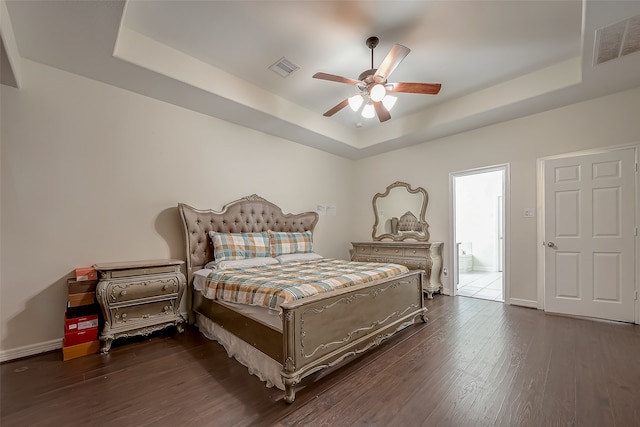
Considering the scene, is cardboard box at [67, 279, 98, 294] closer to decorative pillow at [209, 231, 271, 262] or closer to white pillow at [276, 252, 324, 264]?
decorative pillow at [209, 231, 271, 262]

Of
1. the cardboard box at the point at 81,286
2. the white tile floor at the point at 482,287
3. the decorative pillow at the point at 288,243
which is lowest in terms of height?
the white tile floor at the point at 482,287

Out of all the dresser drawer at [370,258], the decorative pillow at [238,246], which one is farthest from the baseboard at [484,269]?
the decorative pillow at [238,246]

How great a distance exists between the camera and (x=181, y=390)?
189 cm

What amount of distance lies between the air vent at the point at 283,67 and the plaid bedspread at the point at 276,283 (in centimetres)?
236

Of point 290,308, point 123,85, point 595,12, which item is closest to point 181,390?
point 290,308

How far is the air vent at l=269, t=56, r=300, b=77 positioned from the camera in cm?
302

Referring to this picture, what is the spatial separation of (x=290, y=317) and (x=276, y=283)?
16.5 inches

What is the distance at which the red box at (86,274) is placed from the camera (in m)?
2.48

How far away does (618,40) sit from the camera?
2.30 metres

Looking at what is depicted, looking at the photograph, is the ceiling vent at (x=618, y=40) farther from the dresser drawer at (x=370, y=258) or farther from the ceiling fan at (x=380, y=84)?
the dresser drawer at (x=370, y=258)

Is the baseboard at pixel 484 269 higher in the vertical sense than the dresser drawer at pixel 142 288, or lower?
lower

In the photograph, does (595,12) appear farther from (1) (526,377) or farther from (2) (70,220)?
(2) (70,220)

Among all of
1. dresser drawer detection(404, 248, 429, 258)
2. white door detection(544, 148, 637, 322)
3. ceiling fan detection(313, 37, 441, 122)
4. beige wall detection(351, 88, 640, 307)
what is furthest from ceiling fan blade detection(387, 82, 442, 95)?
dresser drawer detection(404, 248, 429, 258)

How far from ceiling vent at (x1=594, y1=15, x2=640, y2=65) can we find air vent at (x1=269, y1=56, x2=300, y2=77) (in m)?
2.78
